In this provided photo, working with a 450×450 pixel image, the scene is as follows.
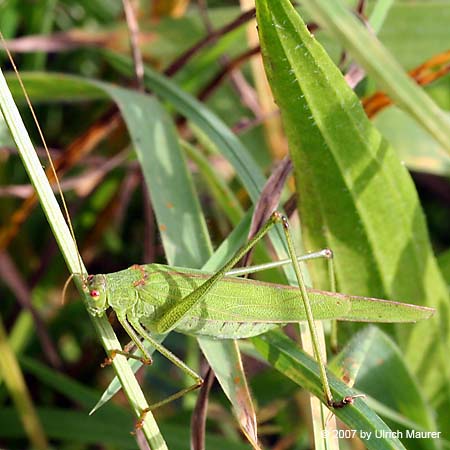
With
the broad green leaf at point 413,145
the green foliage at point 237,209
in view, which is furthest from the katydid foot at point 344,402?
the broad green leaf at point 413,145

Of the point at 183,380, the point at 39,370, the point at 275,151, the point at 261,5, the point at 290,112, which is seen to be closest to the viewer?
the point at 261,5

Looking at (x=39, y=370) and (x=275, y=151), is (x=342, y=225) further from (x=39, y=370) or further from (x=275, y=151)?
(x=39, y=370)

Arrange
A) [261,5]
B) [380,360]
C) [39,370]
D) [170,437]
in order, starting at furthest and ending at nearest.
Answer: [39,370]
[170,437]
[380,360]
[261,5]

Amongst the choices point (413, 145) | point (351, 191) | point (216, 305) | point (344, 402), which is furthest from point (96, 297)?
point (413, 145)

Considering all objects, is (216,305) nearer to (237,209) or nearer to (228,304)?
(228,304)

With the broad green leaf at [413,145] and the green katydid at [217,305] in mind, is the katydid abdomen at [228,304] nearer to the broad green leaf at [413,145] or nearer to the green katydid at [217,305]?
the green katydid at [217,305]

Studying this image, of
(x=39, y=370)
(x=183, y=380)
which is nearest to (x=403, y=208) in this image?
(x=183, y=380)

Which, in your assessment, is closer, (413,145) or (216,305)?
(216,305)
